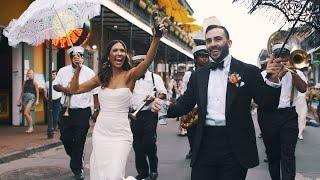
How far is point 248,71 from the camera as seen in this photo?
13.7ft

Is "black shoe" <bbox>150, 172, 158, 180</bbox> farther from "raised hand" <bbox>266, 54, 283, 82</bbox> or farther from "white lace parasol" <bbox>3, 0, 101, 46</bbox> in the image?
"raised hand" <bbox>266, 54, 283, 82</bbox>

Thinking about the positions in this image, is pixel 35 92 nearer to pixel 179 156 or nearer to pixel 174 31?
pixel 179 156

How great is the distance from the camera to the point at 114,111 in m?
5.35

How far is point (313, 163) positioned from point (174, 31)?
23852 millimetres

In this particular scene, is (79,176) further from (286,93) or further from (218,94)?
(218,94)

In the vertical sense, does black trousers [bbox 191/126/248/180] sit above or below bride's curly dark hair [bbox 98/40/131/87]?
below

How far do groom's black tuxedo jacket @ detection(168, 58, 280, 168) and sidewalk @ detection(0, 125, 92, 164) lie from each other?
619 centimetres

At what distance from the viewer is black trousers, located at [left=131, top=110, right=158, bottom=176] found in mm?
7602

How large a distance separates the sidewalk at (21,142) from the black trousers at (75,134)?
7.15 feet

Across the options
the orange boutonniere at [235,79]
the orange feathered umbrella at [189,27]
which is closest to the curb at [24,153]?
the orange boutonniere at [235,79]

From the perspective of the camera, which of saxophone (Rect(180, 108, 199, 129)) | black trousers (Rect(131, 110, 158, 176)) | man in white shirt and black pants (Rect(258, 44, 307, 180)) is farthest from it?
black trousers (Rect(131, 110, 158, 176))

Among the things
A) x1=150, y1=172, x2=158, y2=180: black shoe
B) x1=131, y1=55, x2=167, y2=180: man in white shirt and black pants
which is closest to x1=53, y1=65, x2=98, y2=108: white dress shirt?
x1=131, y1=55, x2=167, y2=180: man in white shirt and black pants

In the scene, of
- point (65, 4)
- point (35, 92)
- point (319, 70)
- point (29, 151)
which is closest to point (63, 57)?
point (35, 92)

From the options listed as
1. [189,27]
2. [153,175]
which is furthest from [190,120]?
[189,27]
